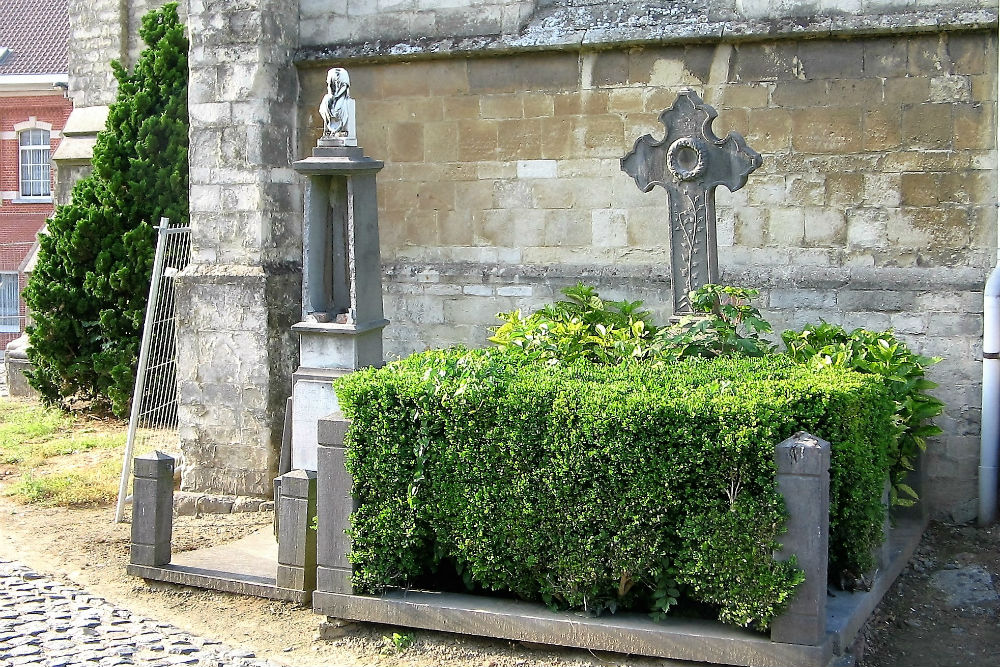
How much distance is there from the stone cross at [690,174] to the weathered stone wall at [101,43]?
9.99 metres

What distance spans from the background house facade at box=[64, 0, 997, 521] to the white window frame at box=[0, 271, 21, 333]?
14.2 m

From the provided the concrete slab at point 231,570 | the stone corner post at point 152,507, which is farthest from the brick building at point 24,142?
the stone corner post at point 152,507

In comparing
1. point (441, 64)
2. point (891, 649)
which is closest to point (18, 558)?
point (441, 64)

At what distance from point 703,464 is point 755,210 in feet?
10.9

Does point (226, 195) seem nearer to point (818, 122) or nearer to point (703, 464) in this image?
point (818, 122)

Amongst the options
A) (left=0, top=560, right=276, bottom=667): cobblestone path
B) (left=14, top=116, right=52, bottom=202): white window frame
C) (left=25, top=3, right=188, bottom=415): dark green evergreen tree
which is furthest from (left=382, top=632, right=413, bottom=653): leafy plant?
(left=14, top=116, right=52, bottom=202): white window frame

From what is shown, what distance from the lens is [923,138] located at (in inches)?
289

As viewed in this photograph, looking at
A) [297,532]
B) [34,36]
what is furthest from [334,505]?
[34,36]

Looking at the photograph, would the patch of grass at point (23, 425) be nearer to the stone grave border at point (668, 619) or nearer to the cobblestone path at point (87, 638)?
the cobblestone path at point (87, 638)

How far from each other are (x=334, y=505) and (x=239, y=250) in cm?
358

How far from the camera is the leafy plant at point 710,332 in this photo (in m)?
6.30

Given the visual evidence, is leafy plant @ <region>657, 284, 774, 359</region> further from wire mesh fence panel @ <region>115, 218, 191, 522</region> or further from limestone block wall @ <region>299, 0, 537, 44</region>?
wire mesh fence panel @ <region>115, 218, 191, 522</region>

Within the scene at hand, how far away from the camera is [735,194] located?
25.6 ft

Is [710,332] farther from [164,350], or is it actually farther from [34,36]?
[34,36]
